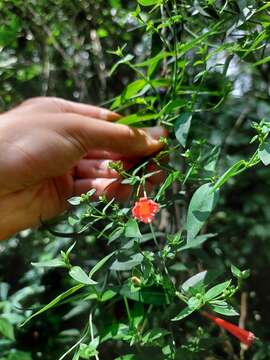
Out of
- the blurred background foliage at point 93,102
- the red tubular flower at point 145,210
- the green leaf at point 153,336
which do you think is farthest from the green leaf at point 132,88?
the green leaf at point 153,336

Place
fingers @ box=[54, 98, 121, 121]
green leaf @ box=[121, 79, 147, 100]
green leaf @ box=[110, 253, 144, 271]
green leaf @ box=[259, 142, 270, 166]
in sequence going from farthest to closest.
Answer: fingers @ box=[54, 98, 121, 121] < green leaf @ box=[121, 79, 147, 100] < green leaf @ box=[110, 253, 144, 271] < green leaf @ box=[259, 142, 270, 166]

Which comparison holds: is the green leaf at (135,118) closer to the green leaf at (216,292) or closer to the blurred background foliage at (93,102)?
the blurred background foliage at (93,102)

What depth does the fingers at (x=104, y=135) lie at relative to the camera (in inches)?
38.7

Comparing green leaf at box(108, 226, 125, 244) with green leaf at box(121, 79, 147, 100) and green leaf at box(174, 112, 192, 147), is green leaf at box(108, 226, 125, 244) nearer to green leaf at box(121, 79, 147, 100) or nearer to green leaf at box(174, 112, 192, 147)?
green leaf at box(174, 112, 192, 147)

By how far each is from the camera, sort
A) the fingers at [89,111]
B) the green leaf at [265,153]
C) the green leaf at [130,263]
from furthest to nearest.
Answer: the fingers at [89,111] → the green leaf at [130,263] → the green leaf at [265,153]

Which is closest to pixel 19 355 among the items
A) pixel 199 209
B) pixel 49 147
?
pixel 49 147

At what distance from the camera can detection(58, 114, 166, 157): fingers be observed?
0.98 meters

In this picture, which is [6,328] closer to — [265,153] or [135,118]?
[135,118]

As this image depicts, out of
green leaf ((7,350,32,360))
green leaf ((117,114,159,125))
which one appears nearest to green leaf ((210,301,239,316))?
green leaf ((117,114,159,125))

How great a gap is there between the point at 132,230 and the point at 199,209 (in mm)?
80

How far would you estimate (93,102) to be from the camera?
1.69m

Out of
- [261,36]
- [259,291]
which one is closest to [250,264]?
[259,291]

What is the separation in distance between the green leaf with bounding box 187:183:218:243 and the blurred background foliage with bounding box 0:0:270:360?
376mm

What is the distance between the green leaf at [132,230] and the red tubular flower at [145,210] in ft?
0.05
